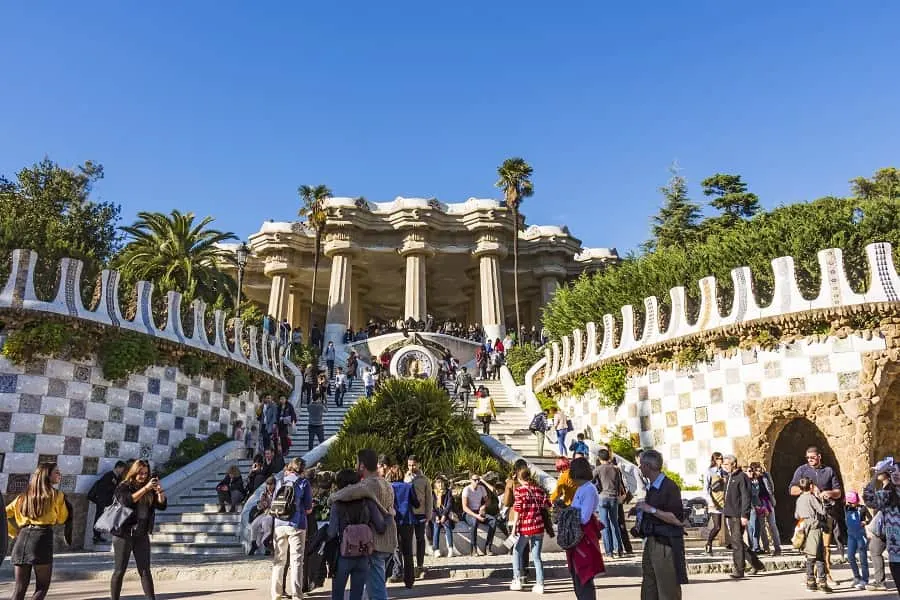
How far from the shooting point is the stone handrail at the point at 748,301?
46.9 feet

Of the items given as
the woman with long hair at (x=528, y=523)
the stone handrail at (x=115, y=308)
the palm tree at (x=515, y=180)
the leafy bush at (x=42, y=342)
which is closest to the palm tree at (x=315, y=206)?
the palm tree at (x=515, y=180)

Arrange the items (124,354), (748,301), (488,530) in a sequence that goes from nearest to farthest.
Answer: (488,530) < (124,354) < (748,301)

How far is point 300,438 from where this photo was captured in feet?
62.7

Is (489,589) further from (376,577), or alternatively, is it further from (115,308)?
(115,308)

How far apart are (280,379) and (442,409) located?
768 centimetres

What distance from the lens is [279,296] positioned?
145 ft

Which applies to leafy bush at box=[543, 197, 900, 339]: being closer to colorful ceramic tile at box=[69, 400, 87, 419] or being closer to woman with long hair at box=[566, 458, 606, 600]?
woman with long hair at box=[566, 458, 606, 600]

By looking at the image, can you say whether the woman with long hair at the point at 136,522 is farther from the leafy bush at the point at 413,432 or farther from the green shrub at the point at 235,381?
the green shrub at the point at 235,381

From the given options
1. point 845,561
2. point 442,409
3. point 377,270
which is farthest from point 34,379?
point 377,270

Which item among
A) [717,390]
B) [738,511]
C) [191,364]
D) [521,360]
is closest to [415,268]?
[521,360]

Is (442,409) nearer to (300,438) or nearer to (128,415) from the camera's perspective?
(300,438)

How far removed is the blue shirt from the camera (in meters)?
7.08

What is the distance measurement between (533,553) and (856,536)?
13.2ft

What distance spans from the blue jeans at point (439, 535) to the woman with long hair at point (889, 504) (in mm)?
6113
